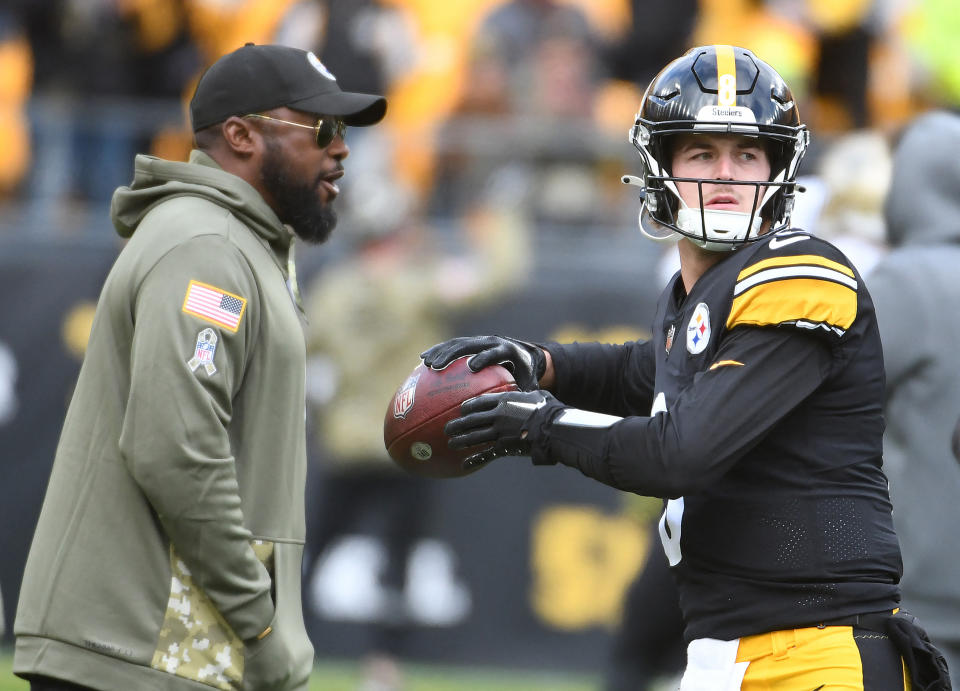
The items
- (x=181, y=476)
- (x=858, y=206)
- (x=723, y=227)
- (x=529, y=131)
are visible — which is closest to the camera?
(x=723, y=227)

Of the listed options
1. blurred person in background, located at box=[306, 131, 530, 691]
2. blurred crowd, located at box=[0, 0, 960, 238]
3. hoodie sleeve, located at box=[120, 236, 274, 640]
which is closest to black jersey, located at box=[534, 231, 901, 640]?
hoodie sleeve, located at box=[120, 236, 274, 640]

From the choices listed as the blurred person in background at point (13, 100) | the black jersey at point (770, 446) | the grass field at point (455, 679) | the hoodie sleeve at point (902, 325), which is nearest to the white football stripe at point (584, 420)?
the black jersey at point (770, 446)

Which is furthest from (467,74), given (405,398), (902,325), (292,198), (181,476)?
(181,476)

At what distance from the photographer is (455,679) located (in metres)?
7.45

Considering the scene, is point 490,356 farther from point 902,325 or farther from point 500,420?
point 902,325

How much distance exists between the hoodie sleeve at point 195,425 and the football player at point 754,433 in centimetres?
57

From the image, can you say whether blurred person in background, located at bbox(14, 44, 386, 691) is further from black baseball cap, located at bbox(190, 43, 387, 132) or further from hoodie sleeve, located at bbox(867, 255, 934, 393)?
hoodie sleeve, located at bbox(867, 255, 934, 393)

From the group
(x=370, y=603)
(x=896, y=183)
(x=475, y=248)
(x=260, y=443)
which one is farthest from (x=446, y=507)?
(x=260, y=443)

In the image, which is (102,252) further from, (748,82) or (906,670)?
(906,670)

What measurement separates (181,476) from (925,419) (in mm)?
2280

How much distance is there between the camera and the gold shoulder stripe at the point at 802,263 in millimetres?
2998

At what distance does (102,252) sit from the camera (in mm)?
7906

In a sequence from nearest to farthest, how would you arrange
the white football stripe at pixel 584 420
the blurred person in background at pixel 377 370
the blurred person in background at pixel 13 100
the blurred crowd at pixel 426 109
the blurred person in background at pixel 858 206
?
the white football stripe at pixel 584 420, the blurred person in background at pixel 858 206, the blurred person in background at pixel 377 370, the blurred crowd at pixel 426 109, the blurred person in background at pixel 13 100

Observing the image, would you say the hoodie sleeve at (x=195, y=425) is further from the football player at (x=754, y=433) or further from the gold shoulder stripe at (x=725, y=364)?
the gold shoulder stripe at (x=725, y=364)
